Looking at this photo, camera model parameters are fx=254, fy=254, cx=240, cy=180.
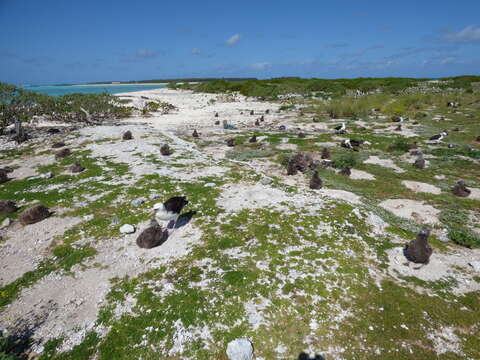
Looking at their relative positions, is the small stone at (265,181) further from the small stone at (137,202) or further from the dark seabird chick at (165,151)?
the dark seabird chick at (165,151)

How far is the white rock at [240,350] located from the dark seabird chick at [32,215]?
9.51 metres

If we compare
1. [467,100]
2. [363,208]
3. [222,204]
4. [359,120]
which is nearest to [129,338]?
[222,204]

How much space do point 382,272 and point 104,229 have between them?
383 inches

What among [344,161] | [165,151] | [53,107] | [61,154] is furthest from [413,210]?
[53,107]

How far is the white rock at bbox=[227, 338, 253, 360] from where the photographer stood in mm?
5242

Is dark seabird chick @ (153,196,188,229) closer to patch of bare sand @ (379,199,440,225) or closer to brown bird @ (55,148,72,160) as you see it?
patch of bare sand @ (379,199,440,225)

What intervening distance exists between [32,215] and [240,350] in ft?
32.3

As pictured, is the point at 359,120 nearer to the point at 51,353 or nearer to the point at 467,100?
the point at 467,100

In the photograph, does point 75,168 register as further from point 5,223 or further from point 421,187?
point 421,187

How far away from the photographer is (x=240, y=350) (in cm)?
530

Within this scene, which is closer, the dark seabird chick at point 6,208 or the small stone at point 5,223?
the small stone at point 5,223

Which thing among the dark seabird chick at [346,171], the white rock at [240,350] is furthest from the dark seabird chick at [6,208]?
the dark seabird chick at [346,171]

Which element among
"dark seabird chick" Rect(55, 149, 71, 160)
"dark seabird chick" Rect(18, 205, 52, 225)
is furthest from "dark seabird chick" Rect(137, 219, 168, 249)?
"dark seabird chick" Rect(55, 149, 71, 160)

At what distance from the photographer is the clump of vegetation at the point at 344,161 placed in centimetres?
1706
